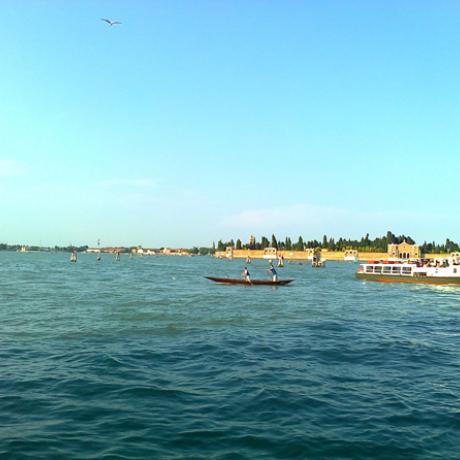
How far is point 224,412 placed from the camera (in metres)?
12.2

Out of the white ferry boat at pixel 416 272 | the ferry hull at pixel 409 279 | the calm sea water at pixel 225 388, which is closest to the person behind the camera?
the calm sea water at pixel 225 388

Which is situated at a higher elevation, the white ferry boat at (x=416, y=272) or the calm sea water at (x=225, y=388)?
the white ferry boat at (x=416, y=272)

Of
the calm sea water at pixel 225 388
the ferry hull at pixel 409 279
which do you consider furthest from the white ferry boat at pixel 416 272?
the calm sea water at pixel 225 388

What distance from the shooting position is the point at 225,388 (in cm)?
1438

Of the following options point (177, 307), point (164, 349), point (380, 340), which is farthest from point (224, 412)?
point (177, 307)

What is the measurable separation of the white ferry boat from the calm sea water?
3844 cm

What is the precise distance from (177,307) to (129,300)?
562cm

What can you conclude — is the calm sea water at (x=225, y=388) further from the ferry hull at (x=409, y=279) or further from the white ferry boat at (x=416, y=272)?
the ferry hull at (x=409, y=279)

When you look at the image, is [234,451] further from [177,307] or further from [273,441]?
[177,307]

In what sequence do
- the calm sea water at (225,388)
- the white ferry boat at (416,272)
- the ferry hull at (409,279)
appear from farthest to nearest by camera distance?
1. the ferry hull at (409,279)
2. the white ferry boat at (416,272)
3. the calm sea water at (225,388)

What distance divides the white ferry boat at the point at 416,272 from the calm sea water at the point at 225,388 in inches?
1513

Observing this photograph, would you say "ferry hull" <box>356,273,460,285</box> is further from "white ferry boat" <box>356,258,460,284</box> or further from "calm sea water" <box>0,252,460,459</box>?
Answer: "calm sea water" <box>0,252,460,459</box>

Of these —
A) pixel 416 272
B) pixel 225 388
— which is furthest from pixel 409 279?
pixel 225 388

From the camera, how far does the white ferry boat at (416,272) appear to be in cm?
6444
